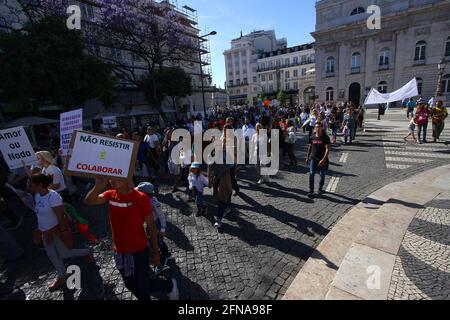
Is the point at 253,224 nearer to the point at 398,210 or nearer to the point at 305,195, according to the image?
the point at 305,195

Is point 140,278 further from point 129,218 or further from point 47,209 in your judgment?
point 47,209

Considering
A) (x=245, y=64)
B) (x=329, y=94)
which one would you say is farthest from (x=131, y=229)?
(x=245, y=64)

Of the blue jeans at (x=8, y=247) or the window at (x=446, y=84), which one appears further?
the window at (x=446, y=84)

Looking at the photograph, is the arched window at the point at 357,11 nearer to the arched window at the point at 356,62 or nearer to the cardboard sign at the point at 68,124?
the arched window at the point at 356,62

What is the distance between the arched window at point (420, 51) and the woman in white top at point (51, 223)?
4380 centimetres

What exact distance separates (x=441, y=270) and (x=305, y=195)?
3151 mm

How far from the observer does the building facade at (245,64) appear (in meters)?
75.8

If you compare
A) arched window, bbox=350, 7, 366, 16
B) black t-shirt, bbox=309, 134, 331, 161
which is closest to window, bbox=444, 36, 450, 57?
arched window, bbox=350, 7, 366, 16

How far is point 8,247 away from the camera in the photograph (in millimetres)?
4219

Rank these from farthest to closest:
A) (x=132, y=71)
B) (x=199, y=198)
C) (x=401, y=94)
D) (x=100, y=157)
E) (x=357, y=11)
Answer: (x=357, y=11), (x=132, y=71), (x=401, y=94), (x=199, y=198), (x=100, y=157)

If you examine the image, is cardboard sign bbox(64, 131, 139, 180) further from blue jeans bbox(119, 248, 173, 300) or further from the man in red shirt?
blue jeans bbox(119, 248, 173, 300)

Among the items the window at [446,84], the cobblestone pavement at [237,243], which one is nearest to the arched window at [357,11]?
the window at [446,84]

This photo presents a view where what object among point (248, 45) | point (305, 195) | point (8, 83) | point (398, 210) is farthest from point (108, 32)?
point (248, 45)

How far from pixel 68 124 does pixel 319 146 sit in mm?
6140
